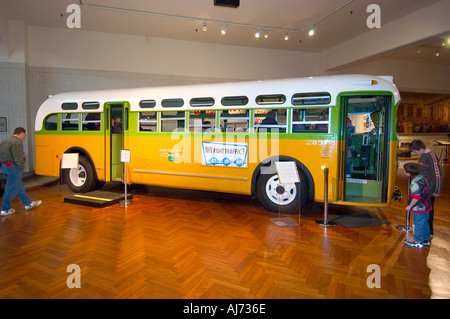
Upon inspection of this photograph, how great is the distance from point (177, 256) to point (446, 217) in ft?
18.2

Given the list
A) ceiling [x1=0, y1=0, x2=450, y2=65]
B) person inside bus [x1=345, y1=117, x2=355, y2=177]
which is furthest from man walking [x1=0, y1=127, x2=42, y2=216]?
person inside bus [x1=345, y1=117, x2=355, y2=177]

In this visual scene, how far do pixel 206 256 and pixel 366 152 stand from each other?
3.80 m

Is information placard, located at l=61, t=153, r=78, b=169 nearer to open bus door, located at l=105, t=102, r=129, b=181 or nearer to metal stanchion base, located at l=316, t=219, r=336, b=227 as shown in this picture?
open bus door, located at l=105, t=102, r=129, b=181

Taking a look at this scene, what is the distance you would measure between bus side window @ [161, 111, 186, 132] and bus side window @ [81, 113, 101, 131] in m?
1.79

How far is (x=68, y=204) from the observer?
20.6 ft

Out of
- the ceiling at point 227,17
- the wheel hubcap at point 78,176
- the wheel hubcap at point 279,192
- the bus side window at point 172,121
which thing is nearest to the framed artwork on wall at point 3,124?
the ceiling at point 227,17

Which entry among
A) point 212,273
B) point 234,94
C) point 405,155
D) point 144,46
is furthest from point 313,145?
point 405,155

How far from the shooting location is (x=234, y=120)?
588 cm

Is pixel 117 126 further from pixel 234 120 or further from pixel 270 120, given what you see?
pixel 270 120

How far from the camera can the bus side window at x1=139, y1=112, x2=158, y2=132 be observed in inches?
258

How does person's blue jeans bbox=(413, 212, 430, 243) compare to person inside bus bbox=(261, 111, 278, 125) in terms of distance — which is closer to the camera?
person's blue jeans bbox=(413, 212, 430, 243)

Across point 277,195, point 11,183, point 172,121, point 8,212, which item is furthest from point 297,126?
point 8,212

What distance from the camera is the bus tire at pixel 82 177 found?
7.13 m
